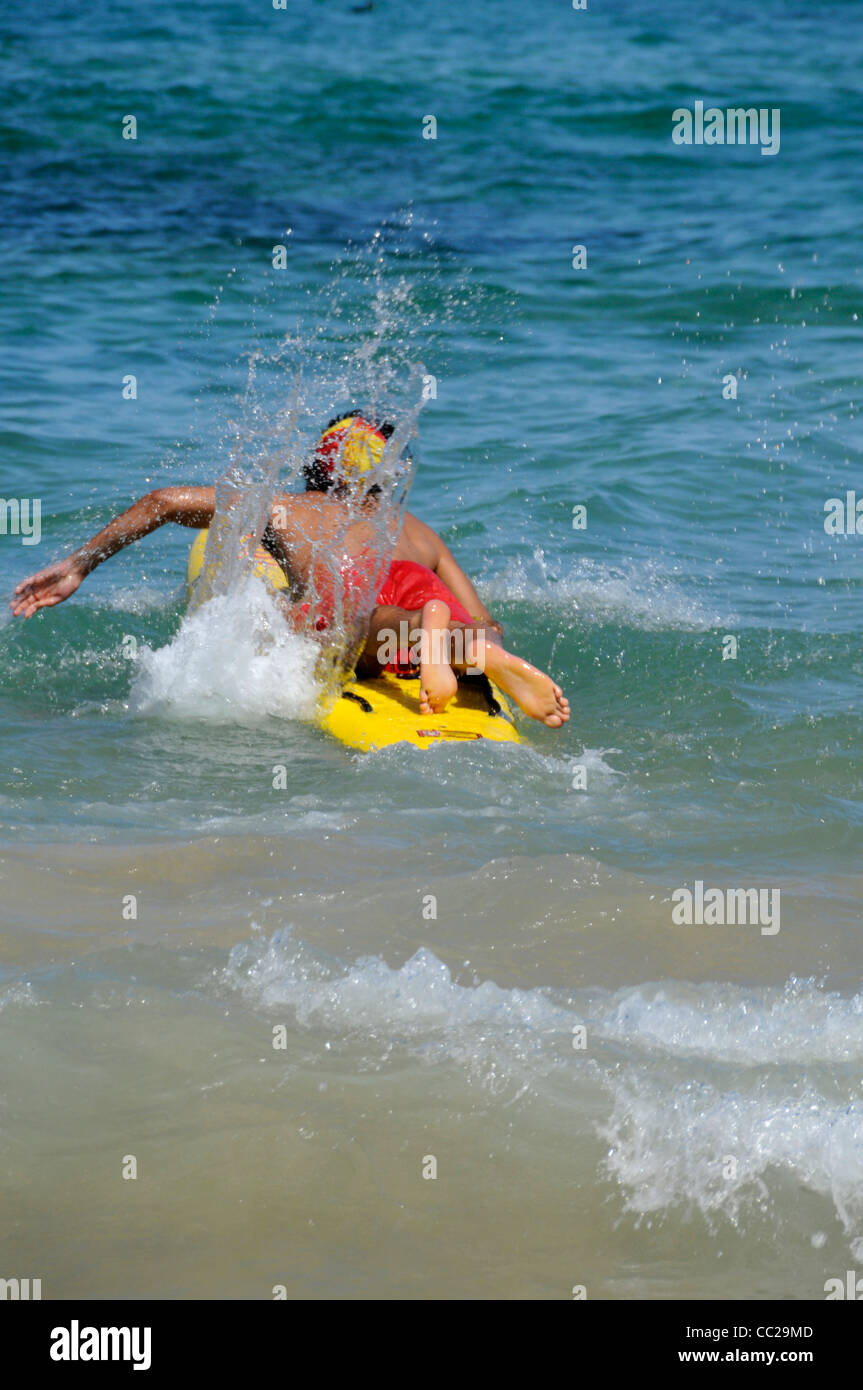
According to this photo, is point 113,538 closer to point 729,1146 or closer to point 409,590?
point 409,590

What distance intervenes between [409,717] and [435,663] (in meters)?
0.34

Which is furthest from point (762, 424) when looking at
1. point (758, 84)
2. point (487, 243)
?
point (758, 84)

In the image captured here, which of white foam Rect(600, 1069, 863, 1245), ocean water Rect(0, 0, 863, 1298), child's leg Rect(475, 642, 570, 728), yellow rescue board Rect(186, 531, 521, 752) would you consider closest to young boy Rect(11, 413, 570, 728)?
child's leg Rect(475, 642, 570, 728)

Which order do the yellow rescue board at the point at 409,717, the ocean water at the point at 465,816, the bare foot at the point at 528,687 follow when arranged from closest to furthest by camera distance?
the ocean water at the point at 465,816
the bare foot at the point at 528,687
the yellow rescue board at the point at 409,717

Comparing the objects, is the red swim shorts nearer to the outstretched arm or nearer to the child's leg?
the child's leg

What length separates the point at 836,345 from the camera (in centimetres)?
1202

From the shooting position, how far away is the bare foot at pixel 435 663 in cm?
523

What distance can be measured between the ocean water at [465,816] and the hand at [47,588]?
0.50 meters

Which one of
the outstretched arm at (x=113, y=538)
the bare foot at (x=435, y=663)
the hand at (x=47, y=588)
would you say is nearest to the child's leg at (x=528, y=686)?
the bare foot at (x=435, y=663)

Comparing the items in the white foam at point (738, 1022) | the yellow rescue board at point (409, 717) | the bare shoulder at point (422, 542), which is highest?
the bare shoulder at point (422, 542)

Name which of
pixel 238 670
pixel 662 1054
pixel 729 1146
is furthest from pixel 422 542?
pixel 729 1146

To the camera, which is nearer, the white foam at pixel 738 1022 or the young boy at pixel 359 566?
the white foam at pixel 738 1022

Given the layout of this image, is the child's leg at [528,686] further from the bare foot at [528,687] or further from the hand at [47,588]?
the hand at [47,588]

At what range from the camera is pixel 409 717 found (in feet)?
18.1
